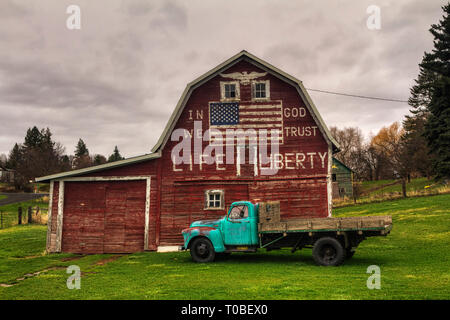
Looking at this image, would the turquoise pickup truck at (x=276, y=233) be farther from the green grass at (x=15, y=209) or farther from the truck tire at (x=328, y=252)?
the green grass at (x=15, y=209)

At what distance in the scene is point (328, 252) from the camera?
10883 mm

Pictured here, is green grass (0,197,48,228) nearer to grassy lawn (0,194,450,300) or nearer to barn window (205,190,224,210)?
grassy lawn (0,194,450,300)

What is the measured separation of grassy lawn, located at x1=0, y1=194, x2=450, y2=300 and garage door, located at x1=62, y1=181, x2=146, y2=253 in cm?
111

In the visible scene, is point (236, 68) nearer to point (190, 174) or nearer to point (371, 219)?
point (190, 174)

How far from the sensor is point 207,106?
16.2 metres

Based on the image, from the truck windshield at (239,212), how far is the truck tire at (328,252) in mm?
2509

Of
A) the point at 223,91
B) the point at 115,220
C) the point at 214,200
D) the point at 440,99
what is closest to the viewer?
the point at 214,200

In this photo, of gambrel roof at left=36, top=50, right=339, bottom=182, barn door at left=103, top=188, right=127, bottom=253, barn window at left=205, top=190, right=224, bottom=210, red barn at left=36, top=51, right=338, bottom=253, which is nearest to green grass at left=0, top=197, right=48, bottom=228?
red barn at left=36, top=51, right=338, bottom=253

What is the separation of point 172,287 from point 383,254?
26.5ft

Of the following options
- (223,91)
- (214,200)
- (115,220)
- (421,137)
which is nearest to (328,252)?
(214,200)

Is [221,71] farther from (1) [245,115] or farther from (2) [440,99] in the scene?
(2) [440,99]

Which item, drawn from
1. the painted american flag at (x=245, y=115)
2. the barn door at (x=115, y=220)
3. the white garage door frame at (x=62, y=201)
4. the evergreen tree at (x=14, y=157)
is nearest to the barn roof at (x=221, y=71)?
the painted american flag at (x=245, y=115)

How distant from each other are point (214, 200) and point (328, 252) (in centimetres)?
625
